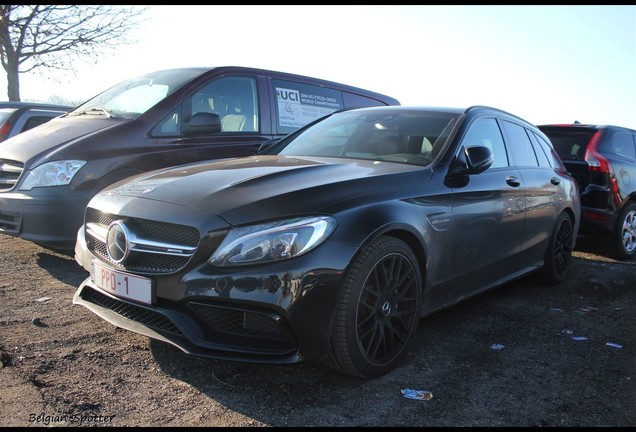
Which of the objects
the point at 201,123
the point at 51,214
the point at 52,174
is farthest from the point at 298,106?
the point at 51,214

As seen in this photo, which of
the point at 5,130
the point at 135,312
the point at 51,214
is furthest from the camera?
the point at 5,130

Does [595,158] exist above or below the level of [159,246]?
above

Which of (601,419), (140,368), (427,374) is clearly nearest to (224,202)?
(140,368)

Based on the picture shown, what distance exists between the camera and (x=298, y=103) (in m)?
6.71

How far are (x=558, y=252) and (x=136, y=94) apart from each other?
4447 millimetres

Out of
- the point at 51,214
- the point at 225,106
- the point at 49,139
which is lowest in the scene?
the point at 51,214

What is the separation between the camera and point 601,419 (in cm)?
269

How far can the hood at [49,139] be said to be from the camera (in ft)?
15.8

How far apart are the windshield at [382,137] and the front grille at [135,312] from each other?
1.77 m

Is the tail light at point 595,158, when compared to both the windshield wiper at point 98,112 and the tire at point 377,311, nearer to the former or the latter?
the tire at point 377,311

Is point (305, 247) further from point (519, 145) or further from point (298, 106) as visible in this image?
point (298, 106)

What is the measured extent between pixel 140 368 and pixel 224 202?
3.33ft

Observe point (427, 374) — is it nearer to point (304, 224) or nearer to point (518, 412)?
point (518, 412)

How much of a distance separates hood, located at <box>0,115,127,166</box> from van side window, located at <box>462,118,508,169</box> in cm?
312
